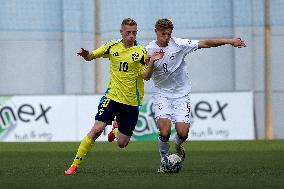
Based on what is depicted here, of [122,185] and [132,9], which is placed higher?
[132,9]

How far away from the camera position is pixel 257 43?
3025cm

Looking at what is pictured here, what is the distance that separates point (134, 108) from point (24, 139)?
11305mm

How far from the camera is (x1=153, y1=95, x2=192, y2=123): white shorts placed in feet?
42.1

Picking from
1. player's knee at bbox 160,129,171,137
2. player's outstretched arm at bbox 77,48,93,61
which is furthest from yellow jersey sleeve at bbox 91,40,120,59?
player's knee at bbox 160,129,171,137

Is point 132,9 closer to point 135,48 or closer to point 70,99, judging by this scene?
point 70,99

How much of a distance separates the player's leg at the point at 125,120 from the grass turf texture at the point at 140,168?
1.43ft

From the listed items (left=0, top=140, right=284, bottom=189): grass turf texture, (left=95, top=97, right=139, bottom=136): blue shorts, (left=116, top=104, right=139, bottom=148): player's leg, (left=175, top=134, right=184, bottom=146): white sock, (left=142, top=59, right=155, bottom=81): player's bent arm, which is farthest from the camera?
(left=175, top=134, right=184, bottom=146): white sock

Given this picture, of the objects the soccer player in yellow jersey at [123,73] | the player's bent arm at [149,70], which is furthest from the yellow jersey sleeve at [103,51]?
the player's bent arm at [149,70]

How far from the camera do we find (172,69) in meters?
12.8

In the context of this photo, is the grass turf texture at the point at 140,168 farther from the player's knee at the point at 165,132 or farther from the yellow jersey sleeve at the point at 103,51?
the yellow jersey sleeve at the point at 103,51

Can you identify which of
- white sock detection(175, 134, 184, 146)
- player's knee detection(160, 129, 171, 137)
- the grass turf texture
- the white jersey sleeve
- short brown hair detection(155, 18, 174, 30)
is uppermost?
short brown hair detection(155, 18, 174, 30)

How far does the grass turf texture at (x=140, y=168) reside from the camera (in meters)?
10.6

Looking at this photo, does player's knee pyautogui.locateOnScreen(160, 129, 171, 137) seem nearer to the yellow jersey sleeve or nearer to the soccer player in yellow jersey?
the soccer player in yellow jersey

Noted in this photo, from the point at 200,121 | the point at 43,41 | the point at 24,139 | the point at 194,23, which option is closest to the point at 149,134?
the point at 200,121
